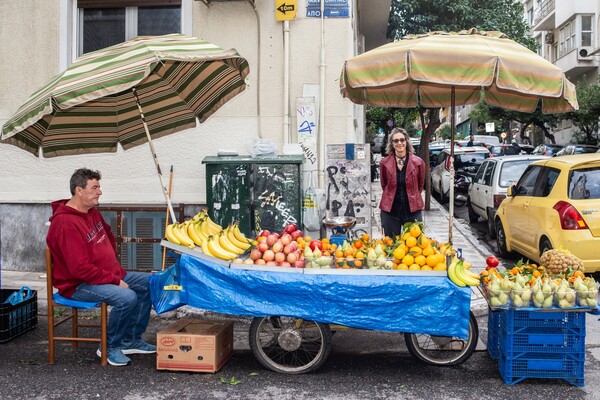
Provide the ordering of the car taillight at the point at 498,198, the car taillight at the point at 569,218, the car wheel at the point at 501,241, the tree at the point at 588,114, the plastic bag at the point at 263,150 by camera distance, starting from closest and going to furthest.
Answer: the car taillight at the point at 569,218 → the plastic bag at the point at 263,150 → the car wheel at the point at 501,241 → the car taillight at the point at 498,198 → the tree at the point at 588,114

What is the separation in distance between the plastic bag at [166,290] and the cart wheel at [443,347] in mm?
1907

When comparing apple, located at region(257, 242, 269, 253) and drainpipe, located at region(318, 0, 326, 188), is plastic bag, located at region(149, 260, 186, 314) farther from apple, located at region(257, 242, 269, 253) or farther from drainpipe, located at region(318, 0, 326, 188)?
drainpipe, located at region(318, 0, 326, 188)

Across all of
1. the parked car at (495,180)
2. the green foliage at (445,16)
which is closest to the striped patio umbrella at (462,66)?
the parked car at (495,180)

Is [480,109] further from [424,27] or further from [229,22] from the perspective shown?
[229,22]

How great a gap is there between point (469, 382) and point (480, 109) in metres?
42.9

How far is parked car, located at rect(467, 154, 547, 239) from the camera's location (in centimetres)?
1221

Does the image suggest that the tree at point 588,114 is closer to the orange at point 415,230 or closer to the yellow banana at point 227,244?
the orange at point 415,230

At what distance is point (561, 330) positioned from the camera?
477 centimetres

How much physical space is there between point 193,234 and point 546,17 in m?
45.7

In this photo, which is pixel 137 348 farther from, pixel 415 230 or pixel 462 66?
pixel 462 66

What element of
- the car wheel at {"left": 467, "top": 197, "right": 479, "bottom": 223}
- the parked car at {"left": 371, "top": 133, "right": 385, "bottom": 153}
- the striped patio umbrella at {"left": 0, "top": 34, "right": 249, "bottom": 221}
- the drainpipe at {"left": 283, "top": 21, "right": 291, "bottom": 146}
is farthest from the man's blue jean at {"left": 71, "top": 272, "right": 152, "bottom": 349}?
the parked car at {"left": 371, "top": 133, "right": 385, "bottom": 153}

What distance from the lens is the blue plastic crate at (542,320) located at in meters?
4.74

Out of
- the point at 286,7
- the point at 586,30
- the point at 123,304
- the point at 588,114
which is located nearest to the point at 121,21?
the point at 286,7

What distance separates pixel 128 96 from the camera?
237 inches
